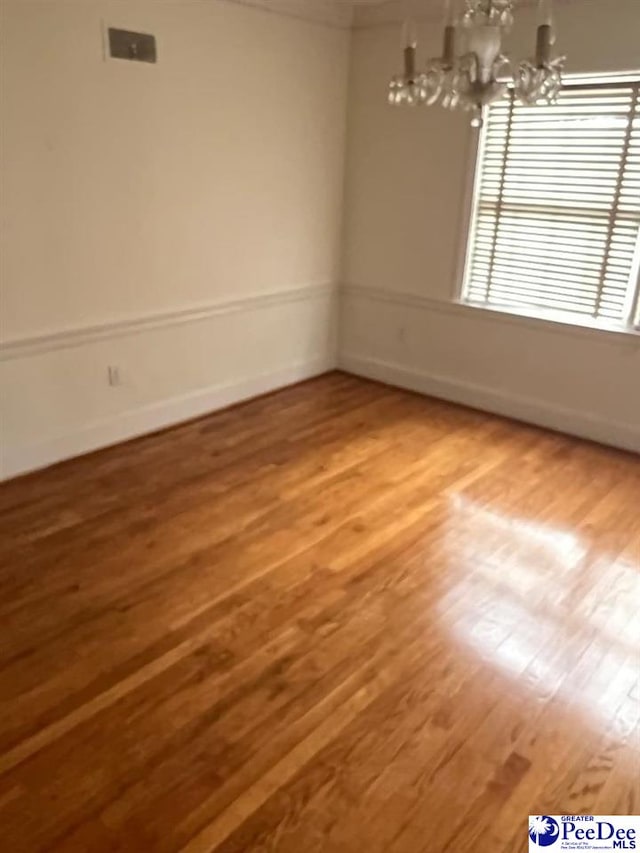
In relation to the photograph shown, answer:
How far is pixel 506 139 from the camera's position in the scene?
4.06 meters

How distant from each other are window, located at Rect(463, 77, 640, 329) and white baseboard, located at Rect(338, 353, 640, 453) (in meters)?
0.56

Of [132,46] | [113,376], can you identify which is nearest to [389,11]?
[132,46]

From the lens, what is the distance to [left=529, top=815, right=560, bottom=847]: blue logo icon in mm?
1692

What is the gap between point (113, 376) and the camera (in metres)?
3.74

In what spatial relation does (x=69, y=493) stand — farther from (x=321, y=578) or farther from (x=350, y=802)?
(x=350, y=802)

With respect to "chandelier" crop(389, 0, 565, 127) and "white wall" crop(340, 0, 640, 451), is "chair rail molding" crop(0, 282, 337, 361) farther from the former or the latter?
"chandelier" crop(389, 0, 565, 127)

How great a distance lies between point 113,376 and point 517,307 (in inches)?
96.7

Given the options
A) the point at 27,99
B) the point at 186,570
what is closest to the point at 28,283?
the point at 27,99

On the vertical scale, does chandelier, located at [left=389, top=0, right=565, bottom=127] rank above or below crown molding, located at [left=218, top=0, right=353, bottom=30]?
below

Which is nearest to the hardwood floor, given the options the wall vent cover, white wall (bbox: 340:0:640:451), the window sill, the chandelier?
white wall (bbox: 340:0:640:451)

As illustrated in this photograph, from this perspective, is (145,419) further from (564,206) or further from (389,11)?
(389,11)

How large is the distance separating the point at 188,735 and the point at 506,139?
363cm

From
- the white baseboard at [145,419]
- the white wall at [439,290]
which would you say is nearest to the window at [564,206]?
the white wall at [439,290]

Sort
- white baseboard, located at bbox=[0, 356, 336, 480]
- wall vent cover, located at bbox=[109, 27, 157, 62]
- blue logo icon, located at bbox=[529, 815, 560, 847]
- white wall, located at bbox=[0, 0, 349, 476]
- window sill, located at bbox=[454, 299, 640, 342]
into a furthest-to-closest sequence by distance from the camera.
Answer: window sill, located at bbox=[454, 299, 640, 342] → white baseboard, located at bbox=[0, 356, 336, 480] → wall vent cover, located at bbox=[109, 27, 157, 62] → white wall, located at bbox=[0, 0, 349, 476] → blue logo icon, located at bbox=[529, 815, 560, 847]
